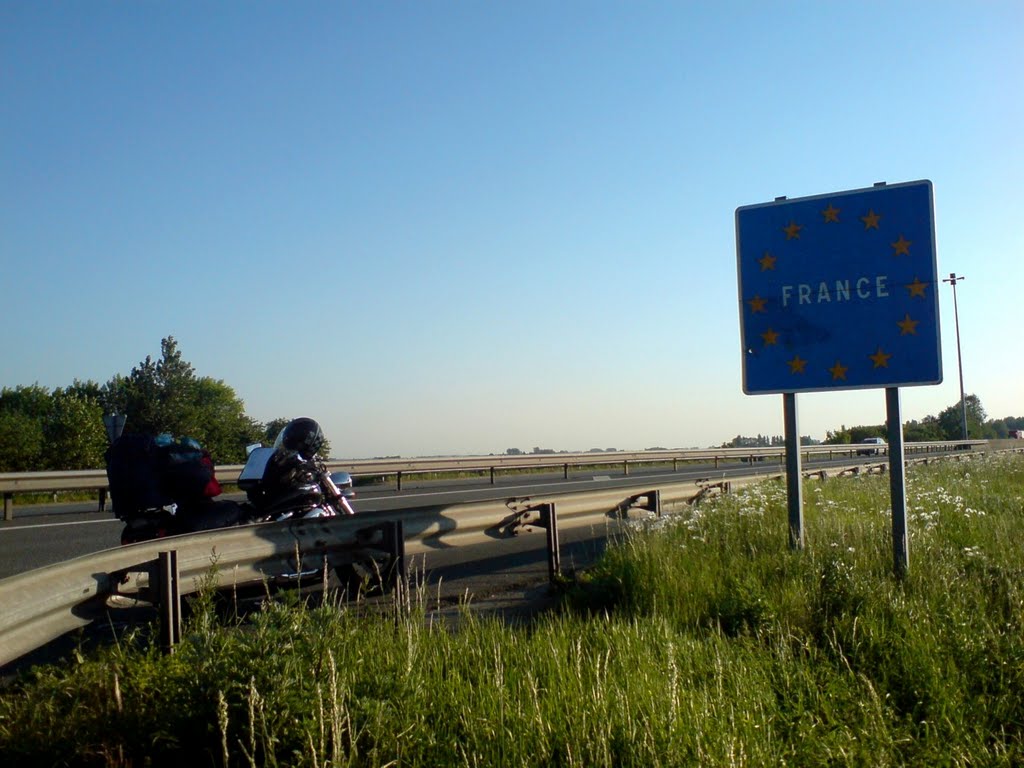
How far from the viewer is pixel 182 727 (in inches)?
142

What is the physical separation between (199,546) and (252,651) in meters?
1.69

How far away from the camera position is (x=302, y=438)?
7.11m

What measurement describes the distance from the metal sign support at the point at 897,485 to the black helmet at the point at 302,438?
4.22 meters

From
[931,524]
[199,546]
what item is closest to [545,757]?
[199,546]

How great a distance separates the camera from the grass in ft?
11.5

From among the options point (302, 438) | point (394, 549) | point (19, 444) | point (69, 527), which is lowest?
point (69, 527)

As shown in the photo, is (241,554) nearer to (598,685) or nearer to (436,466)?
(598,685)

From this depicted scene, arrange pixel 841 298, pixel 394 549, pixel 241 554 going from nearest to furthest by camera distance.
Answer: pixel 241 554, pixel 394 549, pixel 841 298

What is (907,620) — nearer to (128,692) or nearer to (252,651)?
(252,651)

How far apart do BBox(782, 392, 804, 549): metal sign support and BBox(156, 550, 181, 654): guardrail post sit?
472cm

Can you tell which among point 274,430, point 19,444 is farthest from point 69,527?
point 19,444

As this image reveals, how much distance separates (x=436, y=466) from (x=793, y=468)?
1999 centimetres

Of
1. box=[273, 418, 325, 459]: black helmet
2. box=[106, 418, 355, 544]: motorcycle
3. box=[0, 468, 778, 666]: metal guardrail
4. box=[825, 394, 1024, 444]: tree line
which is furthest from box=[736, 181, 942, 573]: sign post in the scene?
box=[825, 394, 1024, 444]: tree line

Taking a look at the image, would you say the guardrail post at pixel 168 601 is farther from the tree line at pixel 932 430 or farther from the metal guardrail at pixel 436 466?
the tree line at pixel 932 430
